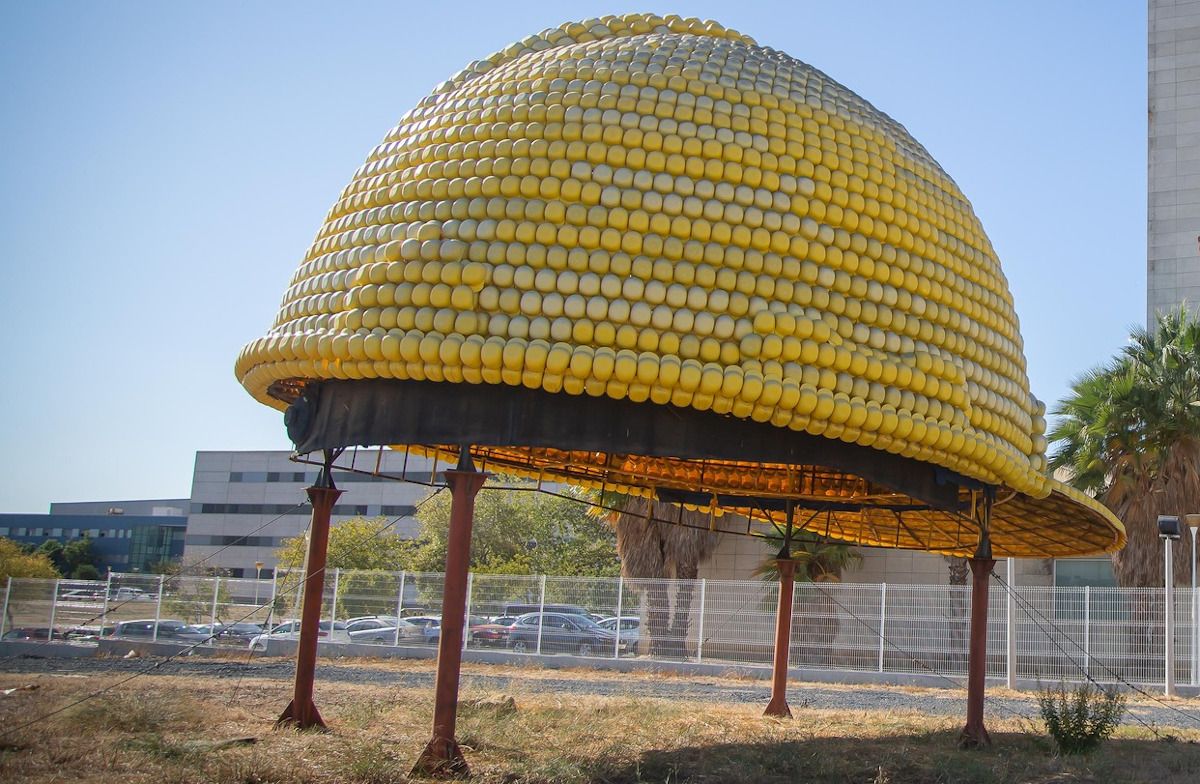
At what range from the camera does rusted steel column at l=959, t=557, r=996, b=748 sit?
18.4 metres

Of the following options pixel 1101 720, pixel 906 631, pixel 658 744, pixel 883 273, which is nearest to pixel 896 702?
pixel 906 631

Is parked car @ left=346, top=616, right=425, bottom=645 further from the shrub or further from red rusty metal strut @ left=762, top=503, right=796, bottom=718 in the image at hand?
the shrub

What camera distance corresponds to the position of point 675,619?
35.8 m

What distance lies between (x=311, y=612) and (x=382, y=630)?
68.8ft

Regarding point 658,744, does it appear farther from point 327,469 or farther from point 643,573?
point 643,573

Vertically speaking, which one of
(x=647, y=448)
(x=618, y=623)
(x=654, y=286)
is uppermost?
(x=654, y=286)

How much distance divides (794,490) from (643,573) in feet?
62.6

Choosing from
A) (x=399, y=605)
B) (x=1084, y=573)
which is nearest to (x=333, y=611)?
(x=399, y=605)

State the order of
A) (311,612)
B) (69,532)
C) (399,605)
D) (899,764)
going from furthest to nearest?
(69,532) < (399,605) < (311,612) < (899,764)

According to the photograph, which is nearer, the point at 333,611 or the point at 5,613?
the point at 333,611

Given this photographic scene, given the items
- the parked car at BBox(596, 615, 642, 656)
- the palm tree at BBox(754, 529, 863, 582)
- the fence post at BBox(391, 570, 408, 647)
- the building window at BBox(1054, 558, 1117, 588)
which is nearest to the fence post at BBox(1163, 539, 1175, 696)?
the palm tree at BBox(754, 529, 863, 582)

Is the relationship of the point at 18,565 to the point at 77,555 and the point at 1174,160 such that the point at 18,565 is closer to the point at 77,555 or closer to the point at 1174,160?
the point at 77,555

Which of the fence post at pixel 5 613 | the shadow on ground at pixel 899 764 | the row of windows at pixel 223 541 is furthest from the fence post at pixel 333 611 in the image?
the row of windows at pixel 223 541

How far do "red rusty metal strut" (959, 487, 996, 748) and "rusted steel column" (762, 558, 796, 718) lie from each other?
4.35 meters
